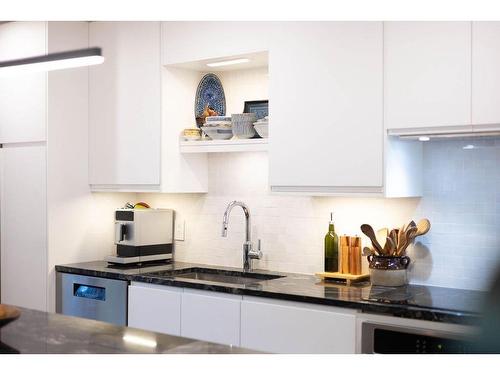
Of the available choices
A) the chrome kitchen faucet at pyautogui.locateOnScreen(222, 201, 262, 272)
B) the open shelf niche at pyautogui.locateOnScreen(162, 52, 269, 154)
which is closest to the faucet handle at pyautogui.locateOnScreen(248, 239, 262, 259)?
the chrome kitchen faucet at pyautogui.locateOnScreen(222, 201, 262, 272)

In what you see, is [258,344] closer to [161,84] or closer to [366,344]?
[366,344]

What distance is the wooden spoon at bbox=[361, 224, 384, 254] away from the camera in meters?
3.15

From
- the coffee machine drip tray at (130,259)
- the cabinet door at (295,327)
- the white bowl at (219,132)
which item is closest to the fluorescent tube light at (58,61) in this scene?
the cabinet door at (295,327)

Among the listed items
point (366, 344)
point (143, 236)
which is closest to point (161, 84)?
point (143, 236)

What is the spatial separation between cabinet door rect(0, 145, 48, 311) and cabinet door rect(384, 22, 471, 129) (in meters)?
2.09

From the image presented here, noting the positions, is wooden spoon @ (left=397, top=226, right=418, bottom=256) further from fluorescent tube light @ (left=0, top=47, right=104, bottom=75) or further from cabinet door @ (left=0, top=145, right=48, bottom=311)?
cabinet door @ (left=0, top=145, right=48, bottom=311)

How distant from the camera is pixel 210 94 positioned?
4.08 m

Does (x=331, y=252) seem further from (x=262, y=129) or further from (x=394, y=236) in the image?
(x=262, y=129)

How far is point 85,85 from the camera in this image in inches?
165

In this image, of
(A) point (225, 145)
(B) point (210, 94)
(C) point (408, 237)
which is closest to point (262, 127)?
(A) point (225, 145)

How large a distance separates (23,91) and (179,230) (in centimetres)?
126

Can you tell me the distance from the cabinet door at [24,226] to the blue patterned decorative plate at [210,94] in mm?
949

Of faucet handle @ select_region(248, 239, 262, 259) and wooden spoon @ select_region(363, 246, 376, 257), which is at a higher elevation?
wooden spoon @ select_region(363, 246, 376, 257)

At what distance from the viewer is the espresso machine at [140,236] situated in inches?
156
